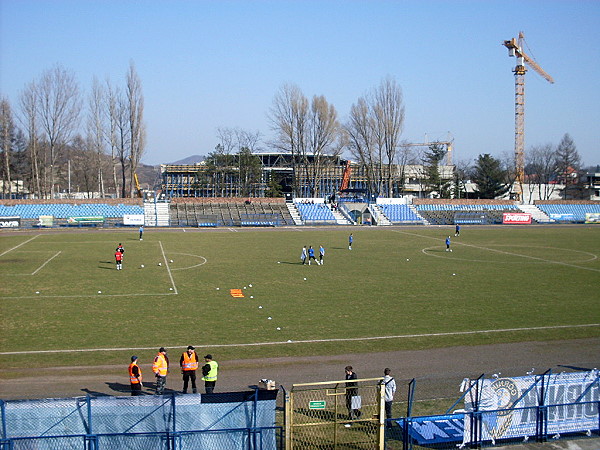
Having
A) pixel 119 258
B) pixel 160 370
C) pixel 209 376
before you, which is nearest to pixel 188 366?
pixel 160 370

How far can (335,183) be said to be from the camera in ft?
371

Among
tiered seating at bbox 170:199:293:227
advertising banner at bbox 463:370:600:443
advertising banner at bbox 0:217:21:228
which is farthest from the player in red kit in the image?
advertising banner at bbox 0:217:21:228

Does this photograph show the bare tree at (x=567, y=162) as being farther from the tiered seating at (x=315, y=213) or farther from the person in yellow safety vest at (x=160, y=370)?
the person in yellow safety vest at (x=160, y=370)

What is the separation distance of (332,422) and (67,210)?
63.9 metres

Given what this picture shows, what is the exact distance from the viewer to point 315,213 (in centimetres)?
7525

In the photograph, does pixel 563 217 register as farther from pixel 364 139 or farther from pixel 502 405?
pixel 502 405

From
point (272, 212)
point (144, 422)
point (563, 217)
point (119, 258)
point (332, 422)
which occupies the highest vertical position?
point (272, 212)

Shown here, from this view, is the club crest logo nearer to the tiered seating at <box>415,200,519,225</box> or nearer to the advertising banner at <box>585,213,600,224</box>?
the tiered seating at <box>415,200,519,225</box>

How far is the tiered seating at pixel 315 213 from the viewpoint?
7344cm

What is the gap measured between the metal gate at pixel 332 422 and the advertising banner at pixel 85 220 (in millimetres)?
57919

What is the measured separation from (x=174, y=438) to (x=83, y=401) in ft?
5.77

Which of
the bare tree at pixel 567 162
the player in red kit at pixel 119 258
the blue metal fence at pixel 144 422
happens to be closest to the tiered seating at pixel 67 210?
the player in red kit at pixel 119 258

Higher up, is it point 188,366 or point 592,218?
point 592,218

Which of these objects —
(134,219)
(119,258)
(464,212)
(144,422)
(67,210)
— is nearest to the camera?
(144,422)
